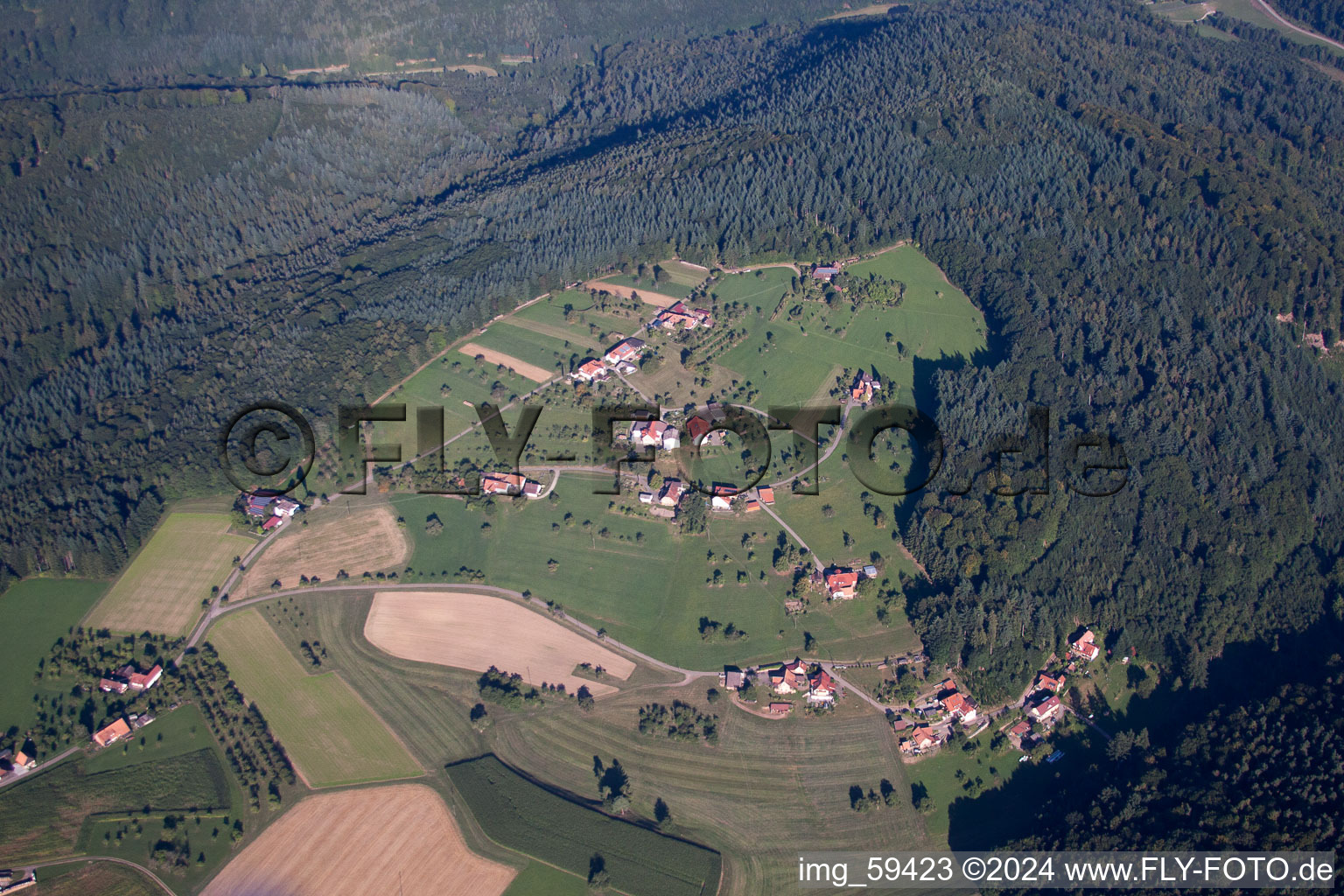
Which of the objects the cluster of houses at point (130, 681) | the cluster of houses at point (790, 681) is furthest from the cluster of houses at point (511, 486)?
the cluster of houses at point (130, 681)

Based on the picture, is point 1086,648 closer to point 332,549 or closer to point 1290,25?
point 332,549

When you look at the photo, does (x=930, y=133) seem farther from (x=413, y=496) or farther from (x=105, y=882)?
(x=105, y=882)

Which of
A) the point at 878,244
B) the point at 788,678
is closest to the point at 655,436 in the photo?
the point at 788,678

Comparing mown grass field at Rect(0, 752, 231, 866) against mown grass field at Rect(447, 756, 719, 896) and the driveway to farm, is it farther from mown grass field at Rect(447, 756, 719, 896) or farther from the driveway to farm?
the driveway to farm

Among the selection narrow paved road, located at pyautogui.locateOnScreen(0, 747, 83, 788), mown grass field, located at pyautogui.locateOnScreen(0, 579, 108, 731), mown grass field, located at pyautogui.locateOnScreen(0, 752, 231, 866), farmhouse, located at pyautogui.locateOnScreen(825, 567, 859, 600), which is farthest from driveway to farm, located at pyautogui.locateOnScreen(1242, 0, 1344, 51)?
narrow paved road, located at pyautogui.locateOnScreen(0, 747, 83, 788)

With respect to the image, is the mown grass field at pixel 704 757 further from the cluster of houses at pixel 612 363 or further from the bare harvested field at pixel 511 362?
the cluster of houses at pixel 612 363
